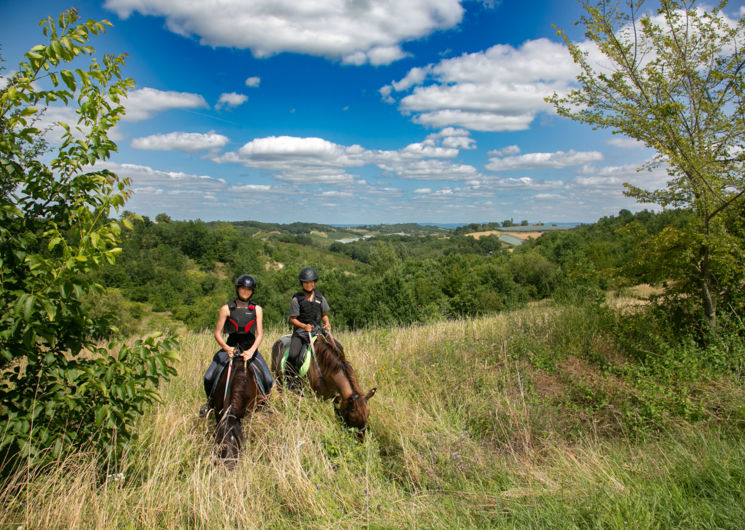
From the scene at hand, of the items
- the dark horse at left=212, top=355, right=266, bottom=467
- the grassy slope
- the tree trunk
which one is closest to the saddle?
the grassy slope

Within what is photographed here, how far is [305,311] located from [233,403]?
2059mm

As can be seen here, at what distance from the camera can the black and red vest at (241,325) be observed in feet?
16.8

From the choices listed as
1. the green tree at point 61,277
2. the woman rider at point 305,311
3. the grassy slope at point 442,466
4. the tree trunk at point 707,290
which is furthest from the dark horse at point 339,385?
the tree trunk at point 707,290

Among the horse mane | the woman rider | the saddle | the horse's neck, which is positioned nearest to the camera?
the horse's neck

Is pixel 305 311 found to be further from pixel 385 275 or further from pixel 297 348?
pixel 385 275

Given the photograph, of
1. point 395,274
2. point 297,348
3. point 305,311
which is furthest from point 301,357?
point 395,274

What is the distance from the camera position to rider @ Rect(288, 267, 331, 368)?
236 inches

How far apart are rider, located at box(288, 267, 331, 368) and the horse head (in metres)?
1.46

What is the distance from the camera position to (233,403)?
14.4ft

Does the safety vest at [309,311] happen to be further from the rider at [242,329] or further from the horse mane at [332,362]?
the rider at [242,329]

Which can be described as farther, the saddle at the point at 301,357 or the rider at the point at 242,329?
the saddle at the point at 301,357

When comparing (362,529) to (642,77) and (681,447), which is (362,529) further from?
(642,77)

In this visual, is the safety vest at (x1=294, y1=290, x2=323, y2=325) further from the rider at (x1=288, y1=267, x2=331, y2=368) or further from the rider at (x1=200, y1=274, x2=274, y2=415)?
the rider at (x1=200, y1=274, x2=274, y2=415)

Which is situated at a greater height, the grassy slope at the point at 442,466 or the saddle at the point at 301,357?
the saddle at the point at 301,357
